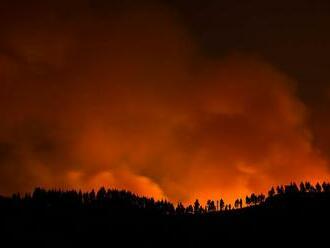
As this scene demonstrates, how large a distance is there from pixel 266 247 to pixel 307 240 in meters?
20.0

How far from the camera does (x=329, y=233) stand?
19975 centimetres

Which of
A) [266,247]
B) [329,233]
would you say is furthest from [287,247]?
[329,233]

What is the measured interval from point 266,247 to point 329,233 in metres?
32.1

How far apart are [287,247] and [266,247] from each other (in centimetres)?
1131

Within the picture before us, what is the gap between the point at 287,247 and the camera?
192 m

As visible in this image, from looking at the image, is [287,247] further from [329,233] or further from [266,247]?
[329,233]

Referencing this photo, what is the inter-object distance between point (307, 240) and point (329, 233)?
41.7 feet

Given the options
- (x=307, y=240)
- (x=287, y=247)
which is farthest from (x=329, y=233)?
(x=287, y=247)

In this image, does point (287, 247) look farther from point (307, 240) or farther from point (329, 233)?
point (329, 233)

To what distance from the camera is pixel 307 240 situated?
197m

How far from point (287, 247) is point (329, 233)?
81.5 feet

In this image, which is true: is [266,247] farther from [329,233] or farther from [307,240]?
[329,233]
